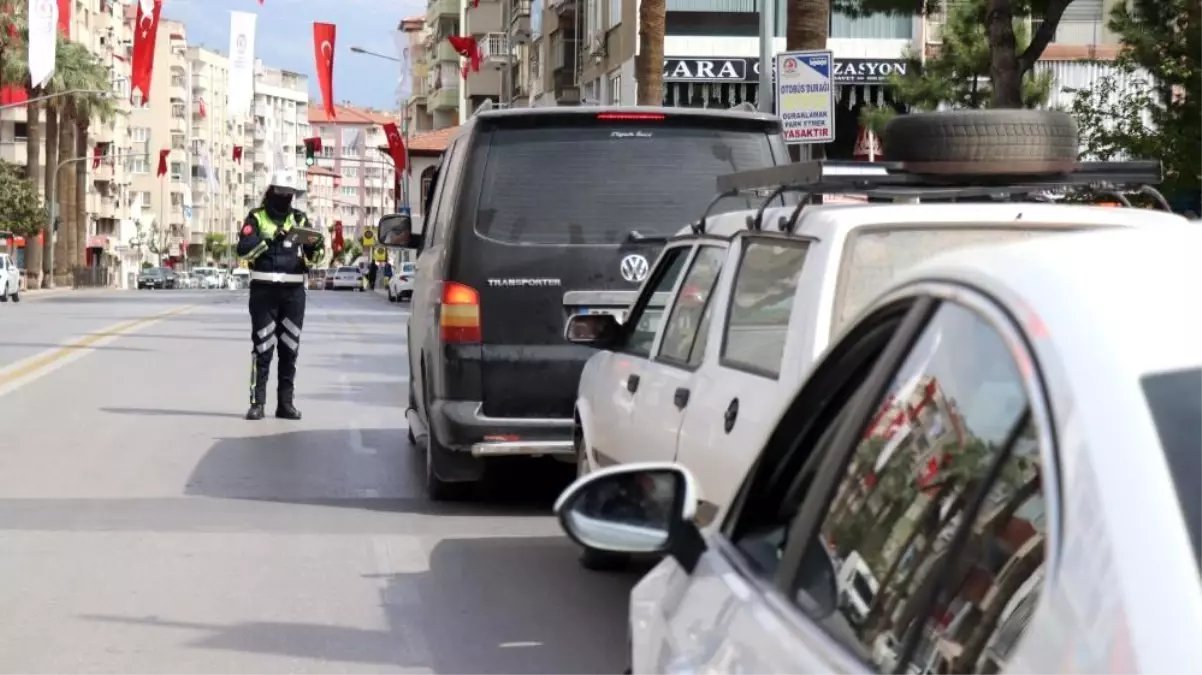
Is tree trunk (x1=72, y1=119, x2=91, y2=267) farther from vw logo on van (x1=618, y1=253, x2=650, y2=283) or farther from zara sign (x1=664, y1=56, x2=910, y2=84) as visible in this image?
vw logo on van (x1=618, y1=253, x2=650, y2=283)

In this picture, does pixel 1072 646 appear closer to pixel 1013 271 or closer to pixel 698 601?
pixel 1013 271

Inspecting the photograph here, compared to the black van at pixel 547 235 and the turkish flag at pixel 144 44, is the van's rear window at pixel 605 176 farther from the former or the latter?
the turkish flag at pixel 144 44

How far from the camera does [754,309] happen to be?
6562mm

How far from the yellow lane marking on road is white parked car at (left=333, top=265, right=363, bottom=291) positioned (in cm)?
7403

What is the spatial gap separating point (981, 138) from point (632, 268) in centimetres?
221

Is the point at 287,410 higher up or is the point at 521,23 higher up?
the point at 521,23

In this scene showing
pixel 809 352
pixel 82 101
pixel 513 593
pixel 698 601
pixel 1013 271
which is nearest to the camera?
pixel 1013 271

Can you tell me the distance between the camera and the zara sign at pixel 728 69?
4106cm

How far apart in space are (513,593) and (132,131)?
16096 centimetres

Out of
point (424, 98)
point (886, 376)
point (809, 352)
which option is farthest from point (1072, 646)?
point (424, 98)

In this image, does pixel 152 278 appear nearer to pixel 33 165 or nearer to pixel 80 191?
pixel 80 191

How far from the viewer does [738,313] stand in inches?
261

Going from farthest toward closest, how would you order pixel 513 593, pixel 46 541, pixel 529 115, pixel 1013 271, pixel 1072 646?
pixel 529 115
pixel 46 541
pixel 513 593
pixel 1013 271
pixel 1072 646

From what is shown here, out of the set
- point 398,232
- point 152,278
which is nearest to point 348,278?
point 152,278
